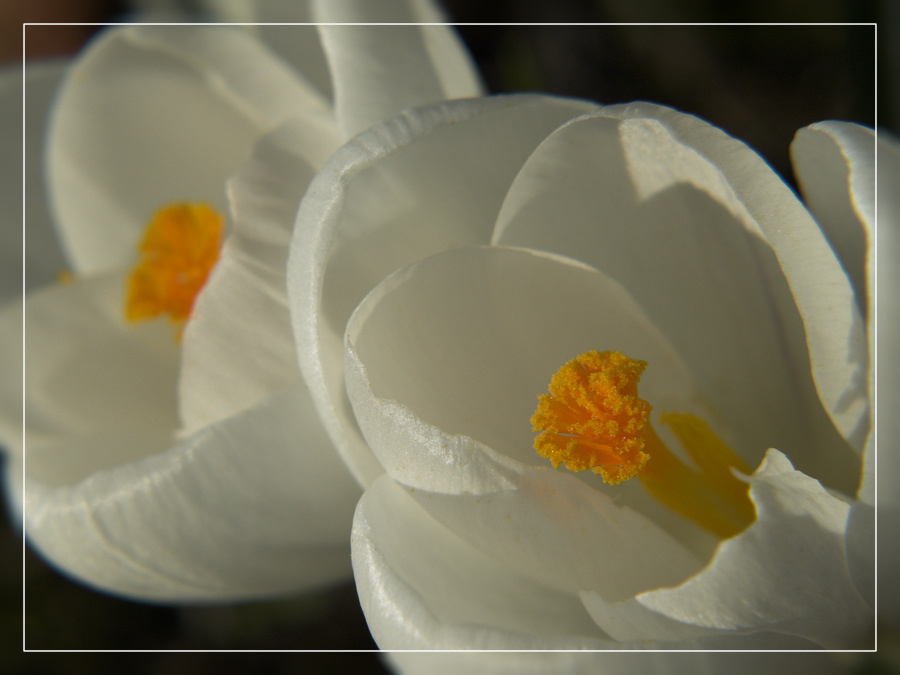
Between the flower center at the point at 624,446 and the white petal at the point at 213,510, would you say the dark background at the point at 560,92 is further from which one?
the flower center at the point at 624,446

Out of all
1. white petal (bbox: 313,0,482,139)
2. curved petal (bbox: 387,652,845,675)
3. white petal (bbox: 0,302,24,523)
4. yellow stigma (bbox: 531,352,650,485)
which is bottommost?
white petal (bbox: 0,302,24,523)

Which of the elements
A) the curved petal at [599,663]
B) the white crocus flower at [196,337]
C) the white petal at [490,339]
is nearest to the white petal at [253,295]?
the white crocus flower at [196,337]

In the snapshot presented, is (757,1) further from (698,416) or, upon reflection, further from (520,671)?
(520,671)

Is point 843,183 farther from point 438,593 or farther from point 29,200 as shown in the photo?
point 29,200

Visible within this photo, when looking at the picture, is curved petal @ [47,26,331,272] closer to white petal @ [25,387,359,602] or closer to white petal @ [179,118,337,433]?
white petal @ [179,118,337,433]

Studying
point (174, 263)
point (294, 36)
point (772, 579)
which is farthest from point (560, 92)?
point (772, 579)

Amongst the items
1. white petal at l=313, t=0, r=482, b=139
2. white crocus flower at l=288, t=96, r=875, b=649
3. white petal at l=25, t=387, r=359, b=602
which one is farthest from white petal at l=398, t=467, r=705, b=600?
white petal at l=313, t=0, r=482, b=139
